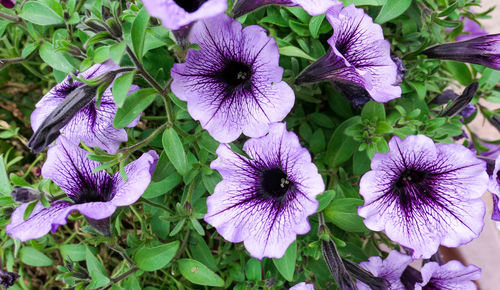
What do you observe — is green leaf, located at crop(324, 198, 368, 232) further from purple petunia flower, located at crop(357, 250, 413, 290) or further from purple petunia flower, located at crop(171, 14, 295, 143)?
purple petunia flower, located at crop(171, 14, 295, 143)

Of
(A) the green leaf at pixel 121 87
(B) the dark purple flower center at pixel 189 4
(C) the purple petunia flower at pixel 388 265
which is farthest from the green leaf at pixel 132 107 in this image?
(C) the purple petunia flower at pixel 388 265

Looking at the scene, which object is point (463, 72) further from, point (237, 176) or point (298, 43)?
point (237, 176)

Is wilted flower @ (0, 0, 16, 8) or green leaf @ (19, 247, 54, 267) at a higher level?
wilted flower @ (0, 0, 16, 8)

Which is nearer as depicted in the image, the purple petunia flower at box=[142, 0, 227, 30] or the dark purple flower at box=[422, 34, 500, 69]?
the purple petunia flower at box=[142, 0, 227, 30]

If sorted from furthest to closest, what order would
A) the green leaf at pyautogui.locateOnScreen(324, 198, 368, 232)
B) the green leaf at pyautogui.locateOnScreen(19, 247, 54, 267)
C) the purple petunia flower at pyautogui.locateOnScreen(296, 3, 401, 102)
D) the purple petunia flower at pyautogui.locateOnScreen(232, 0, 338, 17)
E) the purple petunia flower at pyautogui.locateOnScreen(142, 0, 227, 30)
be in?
the green leaf at pyautogui.locateOnScreen(19, 247, 54, 267) → the green leaf at pyautogui.locateOnScreen(324, 198, 368, 232) → the purple petunia flower at pyautogui.locateOnScreen(296, 3, 401, 102) → the purple petunia flower at pyautogui.locateOnScreen(232, 0, 338, 17) → the purple petunia flower at pyautogui.locateOnScreen(142, 0, 227, 30)

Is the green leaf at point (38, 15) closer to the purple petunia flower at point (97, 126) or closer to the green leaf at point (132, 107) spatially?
the purple petunia flower at point (97, 126)

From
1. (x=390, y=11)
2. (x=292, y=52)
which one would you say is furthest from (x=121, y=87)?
(x=390, y=11)

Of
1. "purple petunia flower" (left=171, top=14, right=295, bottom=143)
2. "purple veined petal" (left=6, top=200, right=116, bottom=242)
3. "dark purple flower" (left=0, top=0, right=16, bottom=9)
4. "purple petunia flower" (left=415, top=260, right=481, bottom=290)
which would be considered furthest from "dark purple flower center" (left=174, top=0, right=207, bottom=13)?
"purple petunia flower" (left=415, top=260, right=481, bottom=290)

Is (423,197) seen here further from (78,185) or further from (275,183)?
(78,185)
